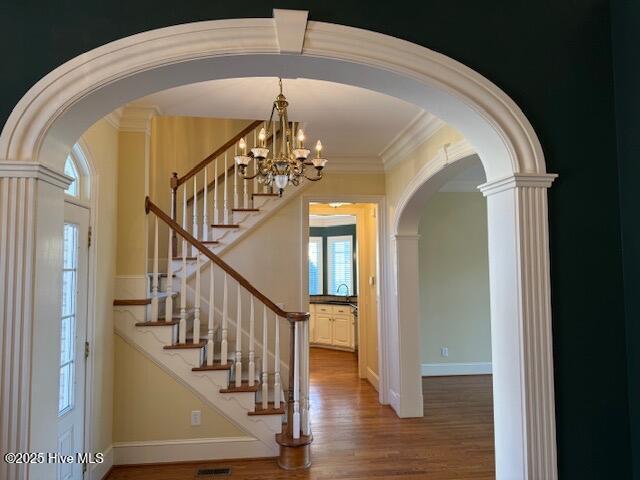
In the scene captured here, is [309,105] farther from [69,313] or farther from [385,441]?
[385,441]

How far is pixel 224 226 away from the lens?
4.48 meters

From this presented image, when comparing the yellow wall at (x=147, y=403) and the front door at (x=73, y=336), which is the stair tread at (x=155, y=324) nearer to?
the yellow wall at (x=147, y=403)

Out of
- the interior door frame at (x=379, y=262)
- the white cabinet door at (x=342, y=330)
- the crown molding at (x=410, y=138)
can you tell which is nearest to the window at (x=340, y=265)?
the white cabinet door at (x=342, y=330)

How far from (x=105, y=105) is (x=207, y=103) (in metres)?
1.65

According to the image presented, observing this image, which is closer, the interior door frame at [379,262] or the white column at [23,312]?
the white column at [23,312]

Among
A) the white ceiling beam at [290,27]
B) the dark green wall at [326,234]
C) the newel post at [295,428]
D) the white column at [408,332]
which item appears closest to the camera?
the white ceiling beam at [290,27]

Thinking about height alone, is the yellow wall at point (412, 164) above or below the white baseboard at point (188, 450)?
above

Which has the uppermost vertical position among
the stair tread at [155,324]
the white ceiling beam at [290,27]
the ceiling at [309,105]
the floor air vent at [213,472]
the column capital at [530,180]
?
the ceiling at [309,105]

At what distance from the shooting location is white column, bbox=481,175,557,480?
1.58 metres

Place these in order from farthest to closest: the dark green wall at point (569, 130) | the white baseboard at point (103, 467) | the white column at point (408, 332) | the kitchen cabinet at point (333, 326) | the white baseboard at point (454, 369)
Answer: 1. the kitchen cabinet at point (333, 326)
2. the white baseboard at point (454, 369)
3. the white column at point (408, 332)
4. the white baseboard at point (103, 467)
5. the dark green wall at point (569, 130)

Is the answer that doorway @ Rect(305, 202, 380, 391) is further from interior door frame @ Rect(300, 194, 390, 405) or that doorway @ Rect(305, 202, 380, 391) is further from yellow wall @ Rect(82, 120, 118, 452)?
yellow wall @ Rect(82, 120, 118, 452)

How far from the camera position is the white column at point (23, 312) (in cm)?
138

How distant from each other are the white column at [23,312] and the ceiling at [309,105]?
1.67 m

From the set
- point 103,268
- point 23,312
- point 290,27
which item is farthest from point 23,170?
point 103,268
